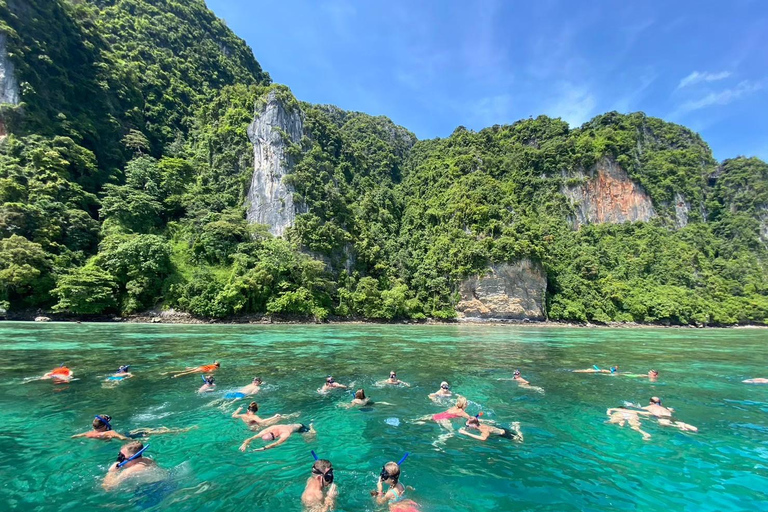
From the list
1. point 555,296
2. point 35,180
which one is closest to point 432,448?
point 35,180

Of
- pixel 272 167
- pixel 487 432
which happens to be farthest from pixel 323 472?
pixel 272 167

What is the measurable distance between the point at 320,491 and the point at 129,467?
12.7 feet

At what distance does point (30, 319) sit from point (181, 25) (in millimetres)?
103713

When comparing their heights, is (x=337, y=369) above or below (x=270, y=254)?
below

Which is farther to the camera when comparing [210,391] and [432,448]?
[210,391]

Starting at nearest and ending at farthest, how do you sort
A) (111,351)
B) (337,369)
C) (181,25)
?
(337,369), (111,351), (181,25)

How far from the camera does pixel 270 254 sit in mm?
60000

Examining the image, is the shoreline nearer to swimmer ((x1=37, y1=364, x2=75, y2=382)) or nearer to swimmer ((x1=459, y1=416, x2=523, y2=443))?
swimmer ((x1=37, y1=364, x2=75, y2=382))

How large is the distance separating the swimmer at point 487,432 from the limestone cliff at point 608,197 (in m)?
111

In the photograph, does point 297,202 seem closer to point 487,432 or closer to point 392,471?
point 487,432

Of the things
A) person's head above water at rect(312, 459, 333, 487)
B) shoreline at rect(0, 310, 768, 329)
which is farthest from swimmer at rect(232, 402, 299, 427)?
shoreline at rect(0, 310, 768, 329)

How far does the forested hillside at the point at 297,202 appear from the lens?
160 feet

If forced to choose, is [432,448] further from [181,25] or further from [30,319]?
[181,25]

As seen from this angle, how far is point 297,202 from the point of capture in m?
71.7
